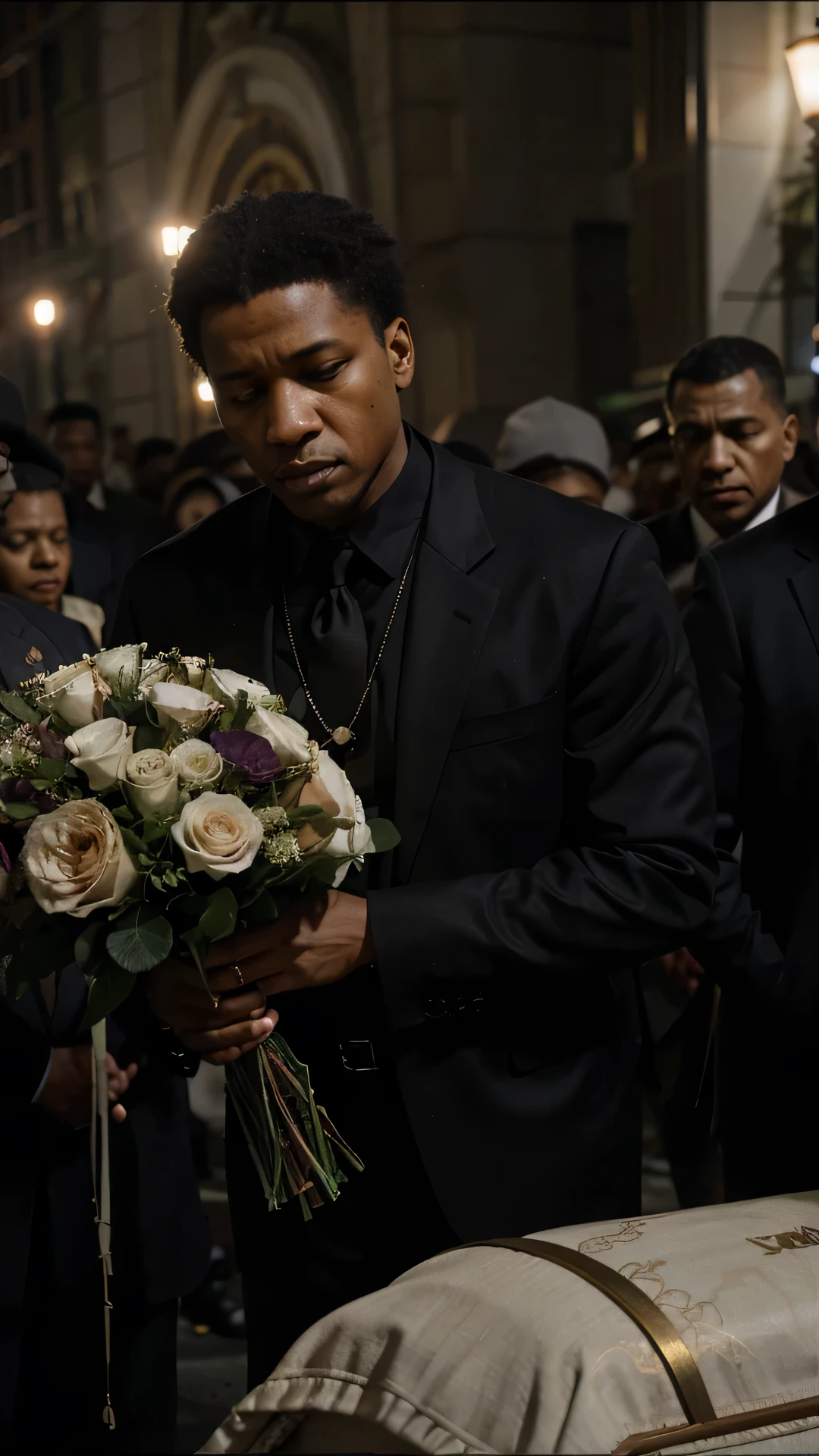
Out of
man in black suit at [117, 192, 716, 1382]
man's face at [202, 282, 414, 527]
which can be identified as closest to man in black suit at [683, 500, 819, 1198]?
man in black suit at [117, 192, 716, 1382]

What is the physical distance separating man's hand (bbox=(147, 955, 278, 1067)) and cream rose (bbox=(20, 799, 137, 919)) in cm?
17

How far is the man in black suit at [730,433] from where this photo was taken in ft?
12.6

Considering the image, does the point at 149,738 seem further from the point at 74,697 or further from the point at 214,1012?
the point at 214,1012

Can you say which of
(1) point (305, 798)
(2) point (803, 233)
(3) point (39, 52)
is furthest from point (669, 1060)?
(3) point (39, 52)

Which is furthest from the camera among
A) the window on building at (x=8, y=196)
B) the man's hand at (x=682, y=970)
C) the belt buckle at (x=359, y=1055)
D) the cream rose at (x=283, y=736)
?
the window on building at (x=8, y=196)

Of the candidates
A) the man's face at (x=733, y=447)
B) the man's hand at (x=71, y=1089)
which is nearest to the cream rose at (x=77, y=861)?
the man's hand at (x=71, y=1089)

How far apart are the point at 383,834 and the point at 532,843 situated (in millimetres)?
248

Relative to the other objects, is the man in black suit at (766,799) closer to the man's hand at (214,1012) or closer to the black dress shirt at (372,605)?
the black dress shirt at (372,605)

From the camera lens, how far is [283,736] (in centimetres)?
175

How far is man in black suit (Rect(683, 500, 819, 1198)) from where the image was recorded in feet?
7.50

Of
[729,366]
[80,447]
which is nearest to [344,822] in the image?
[729,366]

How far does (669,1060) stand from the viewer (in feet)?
10.4

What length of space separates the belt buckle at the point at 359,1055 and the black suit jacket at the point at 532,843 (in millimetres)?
71

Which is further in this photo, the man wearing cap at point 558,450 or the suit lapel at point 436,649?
the man wearing cap at point 558,450
